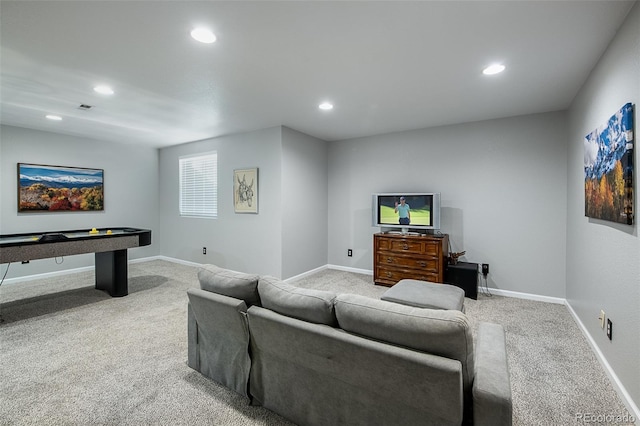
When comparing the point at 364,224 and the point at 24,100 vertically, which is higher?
the point at 24,100

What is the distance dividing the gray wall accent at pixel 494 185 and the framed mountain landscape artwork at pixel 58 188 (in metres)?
4.96

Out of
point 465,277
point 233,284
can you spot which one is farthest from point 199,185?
point 465,277

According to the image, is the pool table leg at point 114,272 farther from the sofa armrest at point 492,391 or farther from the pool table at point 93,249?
the sofa armrest at point 492,391

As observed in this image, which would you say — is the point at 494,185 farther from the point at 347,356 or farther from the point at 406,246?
the point at 347,356

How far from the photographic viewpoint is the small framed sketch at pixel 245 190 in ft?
15.4

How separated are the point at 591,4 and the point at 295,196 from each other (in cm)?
374

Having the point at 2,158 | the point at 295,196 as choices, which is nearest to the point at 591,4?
the point at 295,196

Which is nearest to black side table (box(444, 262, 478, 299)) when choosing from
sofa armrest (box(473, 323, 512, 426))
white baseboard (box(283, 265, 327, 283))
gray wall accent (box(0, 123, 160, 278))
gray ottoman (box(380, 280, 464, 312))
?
gray ottoman (box(380, 280, 464, 312))

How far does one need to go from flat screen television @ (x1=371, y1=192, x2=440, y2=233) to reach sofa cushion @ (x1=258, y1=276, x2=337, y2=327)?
3.10 m

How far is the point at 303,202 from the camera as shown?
488 centimetres

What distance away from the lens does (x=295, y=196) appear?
4699 mm

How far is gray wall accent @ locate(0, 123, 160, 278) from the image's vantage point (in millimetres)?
4453

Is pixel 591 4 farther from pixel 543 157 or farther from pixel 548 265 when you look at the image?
pixel 548 265

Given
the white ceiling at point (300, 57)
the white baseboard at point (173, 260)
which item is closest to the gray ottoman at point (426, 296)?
the white ceiling at point (300, 57)
